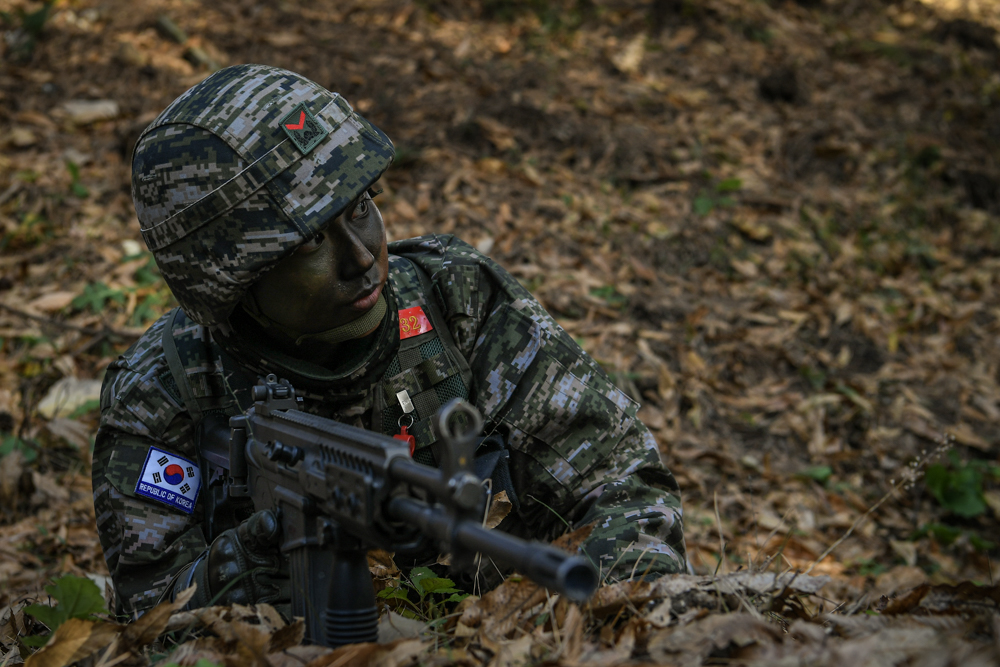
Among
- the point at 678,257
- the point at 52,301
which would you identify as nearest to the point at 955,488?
the point at 678,257

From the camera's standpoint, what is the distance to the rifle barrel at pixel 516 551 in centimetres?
144

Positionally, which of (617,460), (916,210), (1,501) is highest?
(617,460)

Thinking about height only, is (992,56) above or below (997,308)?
above

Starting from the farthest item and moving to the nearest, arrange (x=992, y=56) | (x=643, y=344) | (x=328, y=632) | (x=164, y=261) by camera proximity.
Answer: (x=992, y=56) → (x=643, y=344) → (x=164, y=261) → (x=328, y=632)

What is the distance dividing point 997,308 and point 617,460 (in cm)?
561

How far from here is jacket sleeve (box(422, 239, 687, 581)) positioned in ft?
9.36

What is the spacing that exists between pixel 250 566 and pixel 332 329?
31.6 inches

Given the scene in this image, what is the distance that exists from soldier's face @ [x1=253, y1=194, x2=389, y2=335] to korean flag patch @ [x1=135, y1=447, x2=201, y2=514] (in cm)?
66

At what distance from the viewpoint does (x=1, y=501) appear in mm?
4312

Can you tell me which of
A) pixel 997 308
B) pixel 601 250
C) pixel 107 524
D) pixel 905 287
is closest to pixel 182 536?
pixel 107 524

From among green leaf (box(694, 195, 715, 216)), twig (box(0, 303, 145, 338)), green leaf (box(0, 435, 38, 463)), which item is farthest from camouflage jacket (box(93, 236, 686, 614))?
green leaf (box(694, 195, 715, 216))

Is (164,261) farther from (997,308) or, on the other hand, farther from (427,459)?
(997,308)

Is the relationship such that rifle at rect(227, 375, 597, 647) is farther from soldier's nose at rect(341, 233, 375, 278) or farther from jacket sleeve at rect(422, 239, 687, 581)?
jacket sleeve at rect(422, 239, 687, 581)

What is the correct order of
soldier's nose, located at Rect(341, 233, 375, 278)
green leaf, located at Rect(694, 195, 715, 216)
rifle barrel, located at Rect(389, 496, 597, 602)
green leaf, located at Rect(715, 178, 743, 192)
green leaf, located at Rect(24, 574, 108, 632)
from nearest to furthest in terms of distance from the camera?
rifle barrel, located at Rect(389, 496, 597, 602) < green leaf, located at Rect(24, 574, 108, 632) < soldier's nose, located at Rect(341, 233, 375, 278) < green leaf, located at Rect(694, 195, 715, 216) < green leaf, located at Rect(715, 178, 743, 192)
